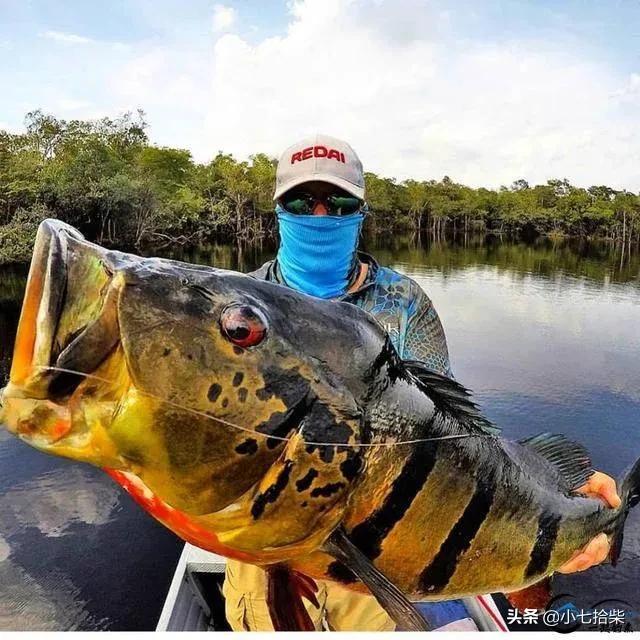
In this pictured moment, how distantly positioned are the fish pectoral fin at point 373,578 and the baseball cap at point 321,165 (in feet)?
3.48

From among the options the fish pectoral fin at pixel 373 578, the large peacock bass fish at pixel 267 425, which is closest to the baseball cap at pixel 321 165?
the large peacock bass fish at pixel 267 425

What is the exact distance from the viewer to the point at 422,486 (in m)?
1.22

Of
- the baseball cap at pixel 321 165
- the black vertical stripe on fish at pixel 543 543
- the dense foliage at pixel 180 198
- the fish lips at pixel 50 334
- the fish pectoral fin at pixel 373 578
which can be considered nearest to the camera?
the fish lips at pixel 50 334

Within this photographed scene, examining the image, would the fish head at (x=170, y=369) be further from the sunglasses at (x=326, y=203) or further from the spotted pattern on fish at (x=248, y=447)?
the sunglasses at (x=326, y=203)

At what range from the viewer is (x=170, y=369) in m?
0.98

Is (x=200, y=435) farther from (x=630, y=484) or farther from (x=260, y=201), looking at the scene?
(x=260, y=201)

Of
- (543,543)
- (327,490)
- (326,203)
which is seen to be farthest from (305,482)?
(326,203)

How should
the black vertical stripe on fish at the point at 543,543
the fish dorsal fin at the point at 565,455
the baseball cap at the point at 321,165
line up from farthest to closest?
the baseball cap at the point at 321,165 < the fish dorsal fin at the point at 565,455 < the black vertical stripe on fish at the point at 543,543

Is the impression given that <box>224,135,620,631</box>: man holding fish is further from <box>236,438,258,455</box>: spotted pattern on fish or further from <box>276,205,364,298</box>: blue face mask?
<box>236,438,258,455</box>: spotted pattern on fish

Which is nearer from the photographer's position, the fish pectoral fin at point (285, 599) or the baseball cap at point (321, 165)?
the fish pectoral fin at point (285, 599)

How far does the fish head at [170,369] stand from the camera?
88 cm

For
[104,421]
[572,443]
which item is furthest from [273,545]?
[572,443]

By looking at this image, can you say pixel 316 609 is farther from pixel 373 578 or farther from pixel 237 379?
pixel 237 379

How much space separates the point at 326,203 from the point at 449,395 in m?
0.82
